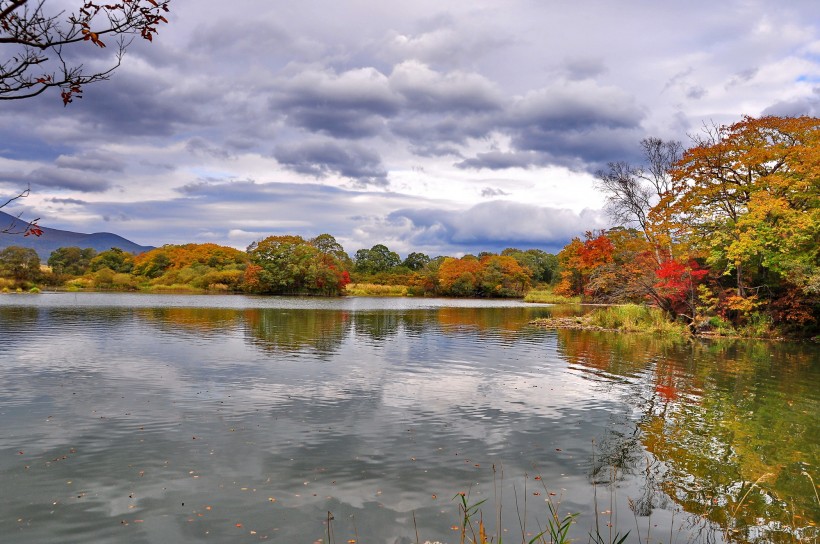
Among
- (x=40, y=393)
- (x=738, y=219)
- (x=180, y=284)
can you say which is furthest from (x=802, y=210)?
(x=180, y=284)

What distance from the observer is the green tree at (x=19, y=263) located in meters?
70.4

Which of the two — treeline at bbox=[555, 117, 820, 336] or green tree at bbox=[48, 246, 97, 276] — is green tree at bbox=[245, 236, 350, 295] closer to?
green tree at bbox=[48, 246, 97, 276]

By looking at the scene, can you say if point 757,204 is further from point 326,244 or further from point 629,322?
point 326,244

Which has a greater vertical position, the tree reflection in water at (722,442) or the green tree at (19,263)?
the green tree at (19,263)

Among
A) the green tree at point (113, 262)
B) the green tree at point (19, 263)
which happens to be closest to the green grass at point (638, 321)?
the green tree at point (19, 263)

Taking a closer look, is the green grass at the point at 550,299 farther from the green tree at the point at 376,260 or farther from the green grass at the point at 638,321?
the green tree at the point at 376,260

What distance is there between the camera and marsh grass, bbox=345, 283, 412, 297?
95.1m

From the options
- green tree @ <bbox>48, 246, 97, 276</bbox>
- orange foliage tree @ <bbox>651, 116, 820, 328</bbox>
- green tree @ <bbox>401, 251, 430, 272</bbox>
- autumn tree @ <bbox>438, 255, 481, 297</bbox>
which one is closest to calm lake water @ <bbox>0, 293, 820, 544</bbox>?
orange foliage tree @ <bbox>651, 116, 820, 328</bbox>

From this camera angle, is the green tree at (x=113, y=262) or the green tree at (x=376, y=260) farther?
the green tree at (x=376, y=260)

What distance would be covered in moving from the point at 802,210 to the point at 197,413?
3114 centimetres

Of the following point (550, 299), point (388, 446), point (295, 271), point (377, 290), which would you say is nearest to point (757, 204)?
point (388, 446)

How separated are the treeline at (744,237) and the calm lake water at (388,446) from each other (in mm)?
9213

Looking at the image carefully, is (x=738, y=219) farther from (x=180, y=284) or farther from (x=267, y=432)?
(x=180, y=284)

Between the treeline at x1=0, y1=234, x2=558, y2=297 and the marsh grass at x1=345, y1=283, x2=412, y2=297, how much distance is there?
118 cm
